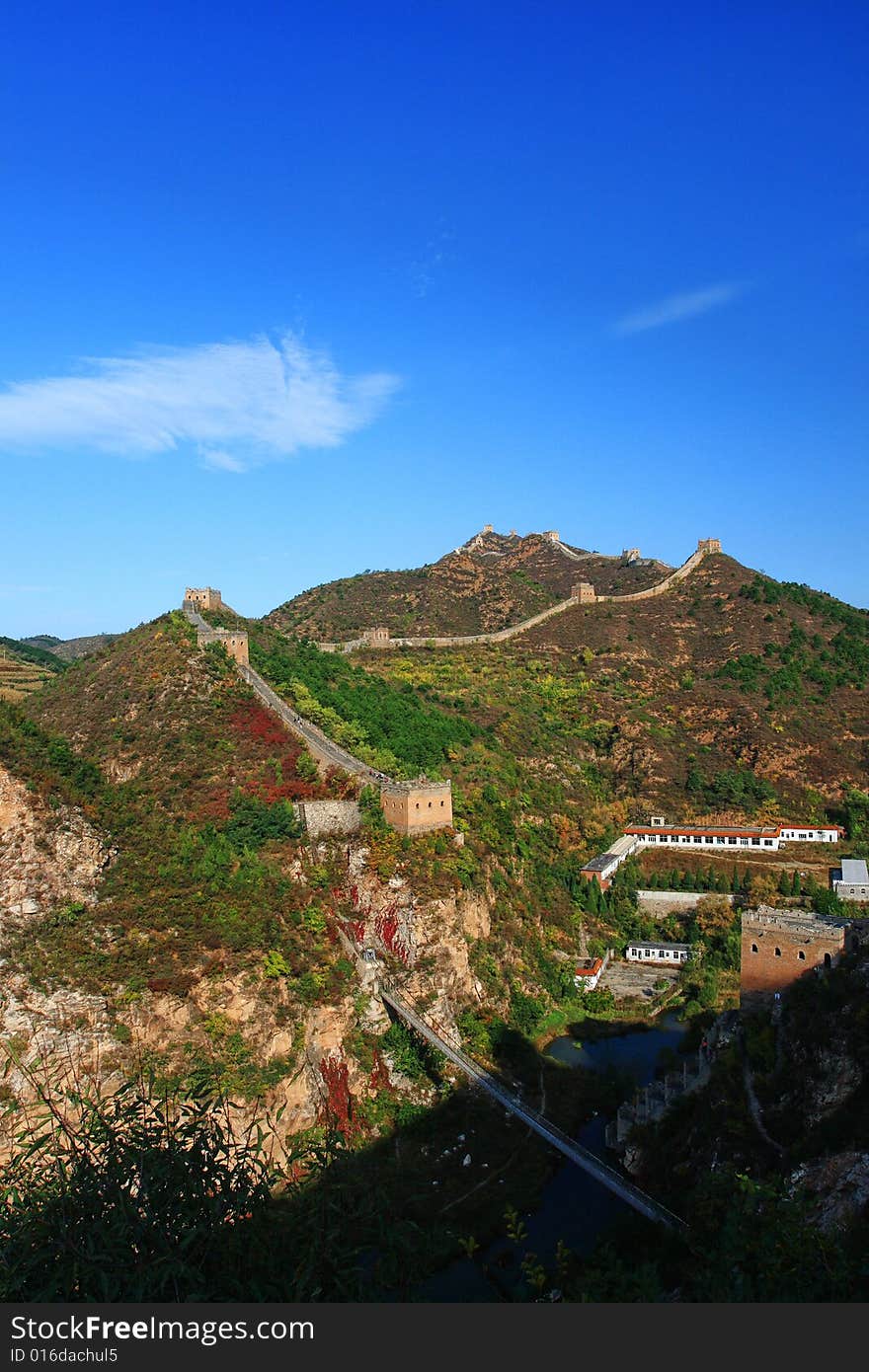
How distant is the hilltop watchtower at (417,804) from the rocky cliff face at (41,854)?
9.91 meters

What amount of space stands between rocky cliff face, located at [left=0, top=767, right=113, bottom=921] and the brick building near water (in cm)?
1928

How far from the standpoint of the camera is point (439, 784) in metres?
36.3

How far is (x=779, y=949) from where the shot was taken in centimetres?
2609

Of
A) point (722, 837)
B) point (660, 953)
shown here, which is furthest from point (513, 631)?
point (660, 953)

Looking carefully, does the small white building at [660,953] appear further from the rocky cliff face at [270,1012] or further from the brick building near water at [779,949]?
the brick building near water at [779,949]

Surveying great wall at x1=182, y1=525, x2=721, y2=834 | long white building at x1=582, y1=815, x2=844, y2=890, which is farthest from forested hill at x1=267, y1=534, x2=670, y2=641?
long white building at x1=582, y1=815, x2=844, y2=890

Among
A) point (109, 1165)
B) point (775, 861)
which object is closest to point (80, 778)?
point (109, 1165)

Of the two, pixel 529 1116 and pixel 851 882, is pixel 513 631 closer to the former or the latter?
pixel 851 882

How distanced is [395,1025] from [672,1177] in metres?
10.0

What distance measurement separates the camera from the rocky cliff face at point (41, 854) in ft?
95.0

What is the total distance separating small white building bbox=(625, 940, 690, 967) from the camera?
42.2 metres

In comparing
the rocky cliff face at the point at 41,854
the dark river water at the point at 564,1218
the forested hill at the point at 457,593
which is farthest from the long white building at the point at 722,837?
the forested hill at the point at 457,593
